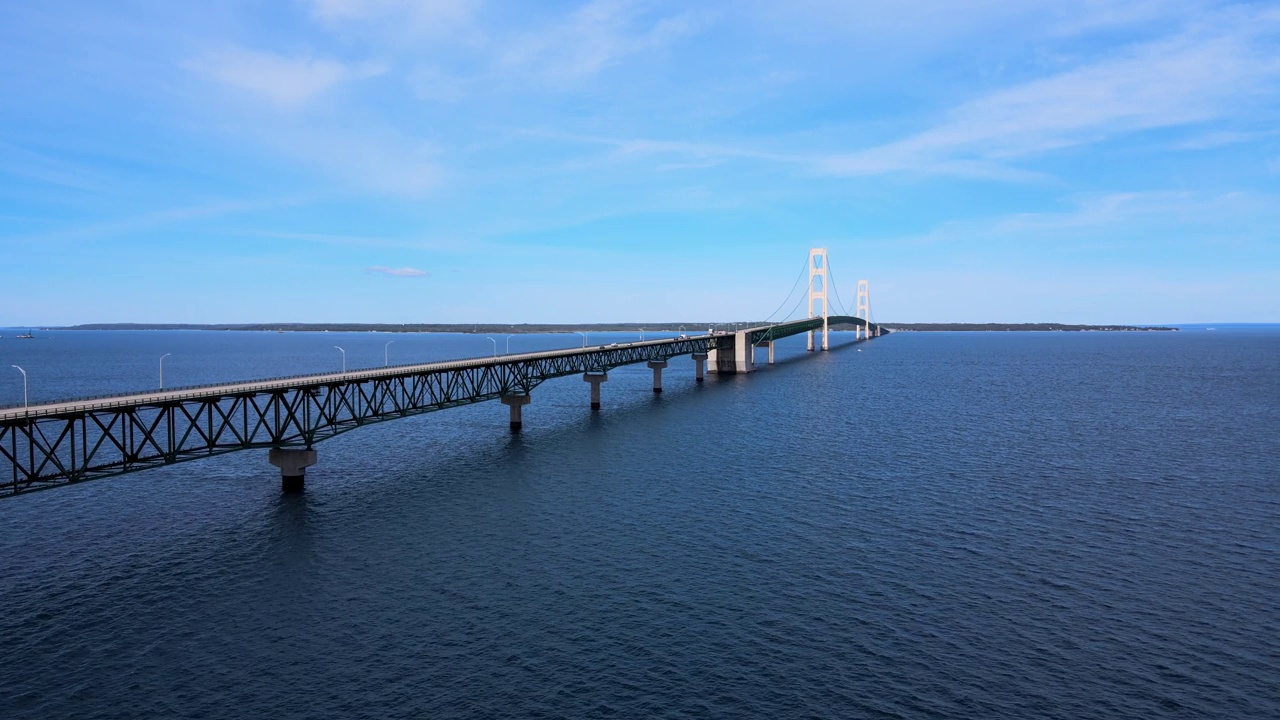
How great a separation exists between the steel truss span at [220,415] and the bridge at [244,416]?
129mm

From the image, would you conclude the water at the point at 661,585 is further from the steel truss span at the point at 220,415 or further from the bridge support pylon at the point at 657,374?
the bridge support pylon at the point at 657,374

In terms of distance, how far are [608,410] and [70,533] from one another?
69.6 meters

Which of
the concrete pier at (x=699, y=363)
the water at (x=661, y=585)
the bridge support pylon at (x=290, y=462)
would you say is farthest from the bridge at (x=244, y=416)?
the concrete pier at (x=699, y=363)

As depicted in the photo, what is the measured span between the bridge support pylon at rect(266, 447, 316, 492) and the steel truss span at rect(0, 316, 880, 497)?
2.84 feet

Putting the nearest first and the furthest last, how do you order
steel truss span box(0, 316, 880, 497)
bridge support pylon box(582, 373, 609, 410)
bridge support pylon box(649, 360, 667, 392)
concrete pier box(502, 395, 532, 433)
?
steel truss span box(0, 316, 880, 497)
concrete pier box(502, 395, 532, 433)
bridge support pylon box(582, 373, 609, 410)
bridge support pylon box(649, 360, 667, 392)

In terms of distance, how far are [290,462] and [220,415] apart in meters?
24.5

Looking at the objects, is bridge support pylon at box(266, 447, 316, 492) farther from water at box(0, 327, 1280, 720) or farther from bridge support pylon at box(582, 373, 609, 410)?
bridge support pylon at box(582, 373, 609, 410)

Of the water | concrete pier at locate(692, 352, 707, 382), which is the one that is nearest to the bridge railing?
the water

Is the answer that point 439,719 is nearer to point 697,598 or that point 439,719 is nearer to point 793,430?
point 697,598

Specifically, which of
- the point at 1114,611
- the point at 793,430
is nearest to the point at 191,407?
the point at 793,430

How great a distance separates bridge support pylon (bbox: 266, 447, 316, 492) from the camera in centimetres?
5641

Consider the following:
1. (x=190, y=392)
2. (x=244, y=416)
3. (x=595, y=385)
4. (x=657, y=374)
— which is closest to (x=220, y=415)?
(x=244, y=416)

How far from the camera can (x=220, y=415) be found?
74.8m

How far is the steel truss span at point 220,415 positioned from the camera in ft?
136
